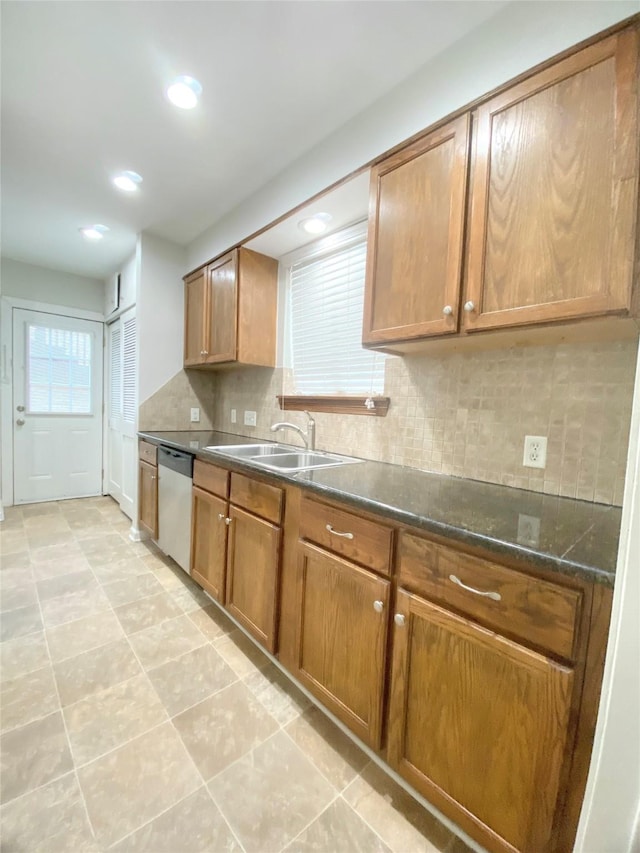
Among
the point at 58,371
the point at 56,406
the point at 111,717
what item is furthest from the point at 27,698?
the point at 58,371

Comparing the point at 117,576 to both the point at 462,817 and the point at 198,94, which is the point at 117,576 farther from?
the point at 198,94

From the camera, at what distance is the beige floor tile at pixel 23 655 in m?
1.51

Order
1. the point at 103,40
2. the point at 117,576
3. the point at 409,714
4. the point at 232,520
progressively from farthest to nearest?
the point at 117,576 < the point at 232,520 < the point at 103,40 < the point at 409,714

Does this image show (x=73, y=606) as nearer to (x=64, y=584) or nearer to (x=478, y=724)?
(x=64, y=584)

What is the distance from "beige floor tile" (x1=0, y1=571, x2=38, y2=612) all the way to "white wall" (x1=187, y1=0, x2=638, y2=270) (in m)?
2.68

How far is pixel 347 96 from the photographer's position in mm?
1478

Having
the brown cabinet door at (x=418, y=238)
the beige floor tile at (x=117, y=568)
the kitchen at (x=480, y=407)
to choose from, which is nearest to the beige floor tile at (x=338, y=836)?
the kitchen at (x=480, y=407)

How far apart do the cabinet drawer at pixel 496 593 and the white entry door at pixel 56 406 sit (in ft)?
14.0

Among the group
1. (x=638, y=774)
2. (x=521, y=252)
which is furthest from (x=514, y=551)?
(x=521, y=252)

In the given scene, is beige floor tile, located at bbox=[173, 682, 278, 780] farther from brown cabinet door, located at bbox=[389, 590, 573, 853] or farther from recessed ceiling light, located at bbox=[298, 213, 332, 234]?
recessed ceiling light, located at bbox=[298, 213, 332, 234]

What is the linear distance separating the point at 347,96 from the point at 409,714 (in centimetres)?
229

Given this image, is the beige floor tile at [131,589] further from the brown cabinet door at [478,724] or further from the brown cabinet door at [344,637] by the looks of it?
the brown cabinet door at [478,724]

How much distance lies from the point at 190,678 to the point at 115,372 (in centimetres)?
325

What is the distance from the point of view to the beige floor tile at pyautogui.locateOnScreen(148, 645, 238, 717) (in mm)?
1405
